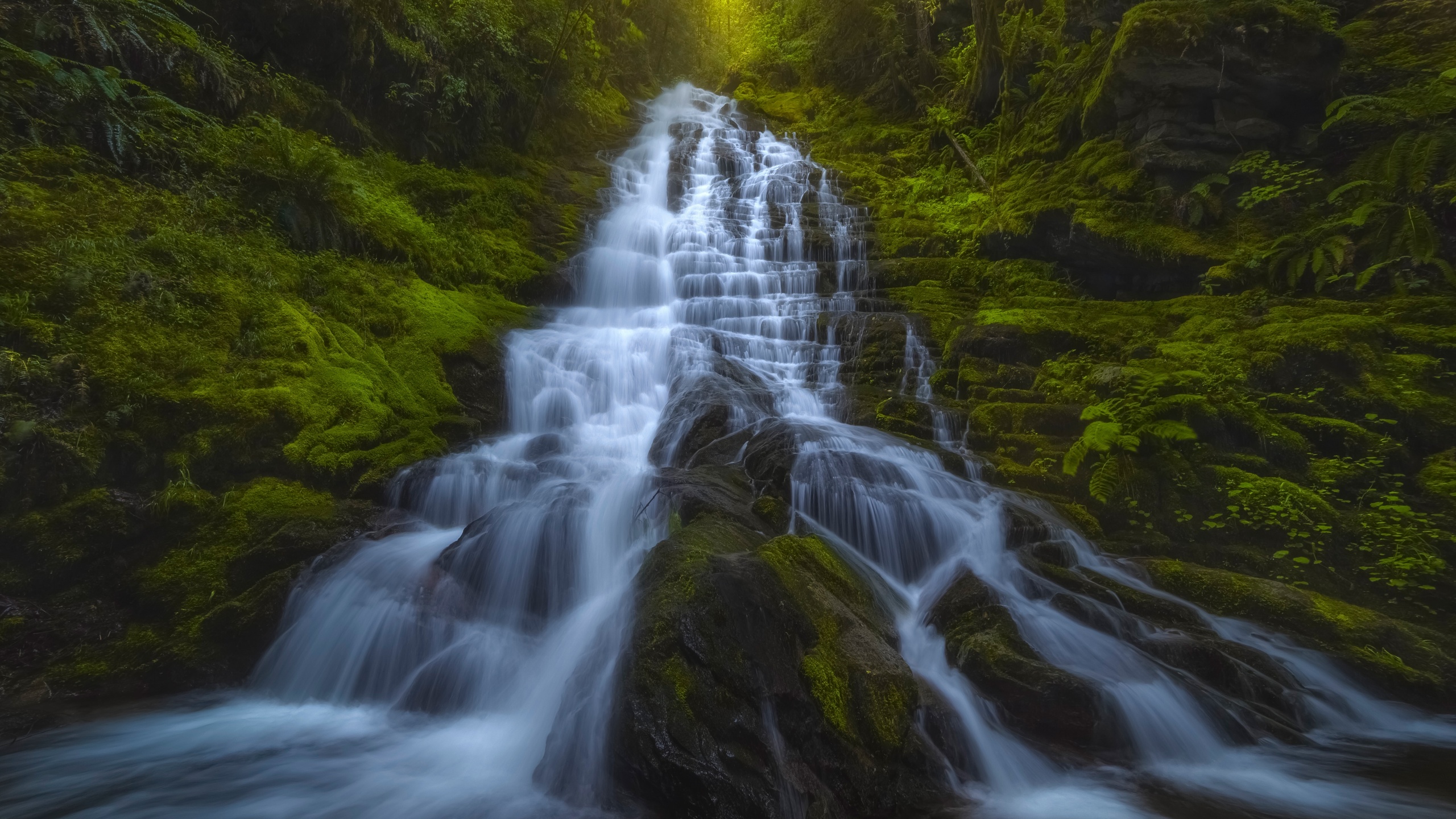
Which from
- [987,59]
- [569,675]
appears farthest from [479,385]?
[987,59]

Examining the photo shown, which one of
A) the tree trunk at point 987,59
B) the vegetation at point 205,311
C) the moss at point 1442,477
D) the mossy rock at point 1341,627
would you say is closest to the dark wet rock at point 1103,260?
the moss at point 1442,477

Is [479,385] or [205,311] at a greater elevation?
[205,311]

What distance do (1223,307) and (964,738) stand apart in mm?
7803

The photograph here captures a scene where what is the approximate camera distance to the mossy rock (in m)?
4.79

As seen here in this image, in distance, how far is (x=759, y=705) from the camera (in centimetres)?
349

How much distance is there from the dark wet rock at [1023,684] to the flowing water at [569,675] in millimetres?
138

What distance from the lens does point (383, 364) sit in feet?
25.9

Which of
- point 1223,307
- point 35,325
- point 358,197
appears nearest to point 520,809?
point 35,325

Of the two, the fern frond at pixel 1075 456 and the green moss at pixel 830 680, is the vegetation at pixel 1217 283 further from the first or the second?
the green moss at pixel 830 680

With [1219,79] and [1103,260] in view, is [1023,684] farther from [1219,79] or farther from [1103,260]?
[1219,79]

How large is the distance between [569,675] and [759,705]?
1755 millimetres

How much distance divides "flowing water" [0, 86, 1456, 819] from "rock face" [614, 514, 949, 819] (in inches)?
8.1

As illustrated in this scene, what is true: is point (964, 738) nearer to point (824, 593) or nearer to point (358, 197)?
point (824, 593)

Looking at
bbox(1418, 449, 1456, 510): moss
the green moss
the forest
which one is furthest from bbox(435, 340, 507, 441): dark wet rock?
bbox(1418, 449, 1456, 510): moss
